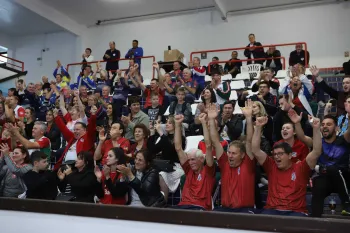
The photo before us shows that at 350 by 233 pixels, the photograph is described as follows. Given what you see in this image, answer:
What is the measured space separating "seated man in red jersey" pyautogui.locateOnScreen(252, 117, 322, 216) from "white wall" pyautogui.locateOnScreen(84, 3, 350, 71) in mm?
8019

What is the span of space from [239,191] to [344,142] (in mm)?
1066

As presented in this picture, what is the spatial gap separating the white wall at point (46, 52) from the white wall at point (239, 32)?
0.70 metres

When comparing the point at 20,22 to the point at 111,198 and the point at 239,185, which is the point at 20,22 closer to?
the point at 111,198

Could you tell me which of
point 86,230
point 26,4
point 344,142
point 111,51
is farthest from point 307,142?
point 26,4

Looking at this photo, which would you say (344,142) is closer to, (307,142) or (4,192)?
(307,142)

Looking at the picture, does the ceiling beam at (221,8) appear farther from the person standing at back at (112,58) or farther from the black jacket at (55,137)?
the black jacket at (55,137)

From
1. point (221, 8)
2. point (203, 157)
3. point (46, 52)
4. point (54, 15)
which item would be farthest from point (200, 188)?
point (46, 52)

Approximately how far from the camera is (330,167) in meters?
3.45

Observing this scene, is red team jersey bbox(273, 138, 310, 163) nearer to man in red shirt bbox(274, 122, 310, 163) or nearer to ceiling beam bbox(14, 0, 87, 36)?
man in red shirt bbox(274, 122, 310, 163)

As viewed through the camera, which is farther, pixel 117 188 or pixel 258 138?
pixel 117 188

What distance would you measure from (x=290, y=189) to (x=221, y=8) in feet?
29.4

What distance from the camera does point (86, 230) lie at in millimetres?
3008

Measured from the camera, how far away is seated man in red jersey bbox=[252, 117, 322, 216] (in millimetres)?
3283

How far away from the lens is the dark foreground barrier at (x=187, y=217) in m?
2.32
